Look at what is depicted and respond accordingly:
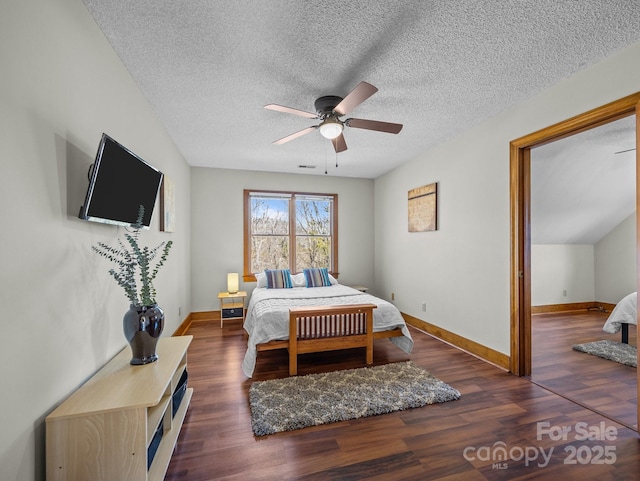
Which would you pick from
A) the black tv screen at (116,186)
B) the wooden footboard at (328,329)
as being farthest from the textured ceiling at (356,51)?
the wooden footboard at (328,329)

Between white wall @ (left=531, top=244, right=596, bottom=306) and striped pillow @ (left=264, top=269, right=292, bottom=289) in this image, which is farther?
white wall @ (left=531, top=244, right=596, bottom=306)

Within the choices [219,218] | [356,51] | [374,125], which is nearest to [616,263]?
[374,125]

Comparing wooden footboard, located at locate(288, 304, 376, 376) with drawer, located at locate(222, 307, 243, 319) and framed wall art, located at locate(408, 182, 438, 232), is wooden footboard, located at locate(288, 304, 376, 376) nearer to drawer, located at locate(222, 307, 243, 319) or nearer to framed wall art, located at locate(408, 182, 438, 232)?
framed wall art, located at locate(408, 182, 438, 232)

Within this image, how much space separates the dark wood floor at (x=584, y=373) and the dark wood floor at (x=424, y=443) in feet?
0.60

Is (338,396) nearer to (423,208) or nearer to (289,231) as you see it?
(423,208)

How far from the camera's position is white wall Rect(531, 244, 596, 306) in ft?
17.0

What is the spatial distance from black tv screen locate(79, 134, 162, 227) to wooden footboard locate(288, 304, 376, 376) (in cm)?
166

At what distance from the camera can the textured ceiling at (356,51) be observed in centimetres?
163

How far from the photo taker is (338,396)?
235cm

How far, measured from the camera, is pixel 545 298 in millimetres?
5191

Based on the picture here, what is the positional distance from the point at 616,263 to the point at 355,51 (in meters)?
6.31

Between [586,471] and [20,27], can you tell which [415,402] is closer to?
[586,471]

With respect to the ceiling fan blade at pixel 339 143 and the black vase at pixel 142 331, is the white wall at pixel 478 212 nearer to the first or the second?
the ceiling fan blade at pixel 339 143

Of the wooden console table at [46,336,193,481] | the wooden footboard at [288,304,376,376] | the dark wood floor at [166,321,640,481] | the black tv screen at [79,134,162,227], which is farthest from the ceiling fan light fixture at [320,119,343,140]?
the dark wood floor at [166,321,640,481]
